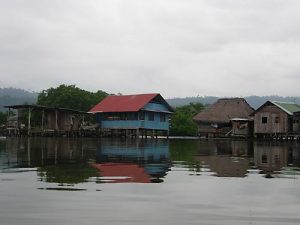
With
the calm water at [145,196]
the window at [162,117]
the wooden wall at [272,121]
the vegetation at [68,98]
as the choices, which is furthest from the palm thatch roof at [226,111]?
the calm water at [145,196]

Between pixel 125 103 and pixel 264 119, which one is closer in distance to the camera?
pixel 264 119

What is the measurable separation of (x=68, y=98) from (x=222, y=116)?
23.5m

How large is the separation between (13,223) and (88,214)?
47.3 inches

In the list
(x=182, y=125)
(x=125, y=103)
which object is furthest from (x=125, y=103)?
(x=182, y=125)

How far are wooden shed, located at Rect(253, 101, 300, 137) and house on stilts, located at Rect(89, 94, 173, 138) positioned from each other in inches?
464

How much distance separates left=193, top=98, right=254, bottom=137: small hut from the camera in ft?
195

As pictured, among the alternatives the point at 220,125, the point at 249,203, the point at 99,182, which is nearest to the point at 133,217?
the point at 249,203

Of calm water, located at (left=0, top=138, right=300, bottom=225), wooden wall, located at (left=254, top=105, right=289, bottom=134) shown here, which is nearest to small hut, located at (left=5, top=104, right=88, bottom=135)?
wooden wall, located at (left=254, top=105, right=289, bottom=134)

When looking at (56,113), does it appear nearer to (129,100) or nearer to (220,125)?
(129,100)

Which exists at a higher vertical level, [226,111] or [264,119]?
[226,111]

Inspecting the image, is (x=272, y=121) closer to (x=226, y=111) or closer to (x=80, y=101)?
(x=226, y=111)

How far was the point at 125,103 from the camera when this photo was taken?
56125 millimetres

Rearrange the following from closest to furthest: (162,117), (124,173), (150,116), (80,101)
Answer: (124,173) → (150,116) → (162,117) → (80,101)

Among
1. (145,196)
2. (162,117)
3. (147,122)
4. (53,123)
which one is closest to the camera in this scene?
(145,196)
